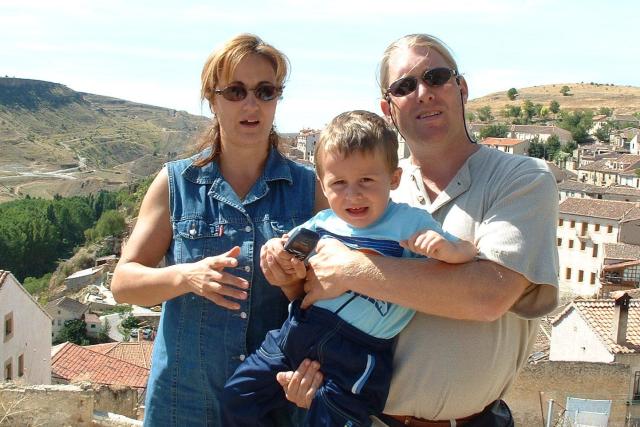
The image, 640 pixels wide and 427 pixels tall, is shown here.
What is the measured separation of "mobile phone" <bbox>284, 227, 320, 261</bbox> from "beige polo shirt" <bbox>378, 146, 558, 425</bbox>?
487 mm

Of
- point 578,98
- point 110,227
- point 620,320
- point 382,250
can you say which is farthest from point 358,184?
point 578,98

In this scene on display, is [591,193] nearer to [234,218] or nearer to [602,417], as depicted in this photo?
[602,417]

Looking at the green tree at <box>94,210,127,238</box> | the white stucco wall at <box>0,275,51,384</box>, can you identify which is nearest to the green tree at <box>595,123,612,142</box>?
the green tree at <box>94,210,127,238</box>

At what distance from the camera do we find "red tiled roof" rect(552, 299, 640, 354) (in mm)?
Result: 13445

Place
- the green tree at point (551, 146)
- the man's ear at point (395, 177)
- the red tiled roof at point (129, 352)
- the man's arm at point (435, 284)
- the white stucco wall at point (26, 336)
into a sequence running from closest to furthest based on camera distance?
1. the man's arm at point (435, 284)
2. the man's ear at point (395, 177)
3. the white stucco wall at point (26, 336)
4. the red tiled roof at point (129, 352)
5. the green tree at point (551, 146)

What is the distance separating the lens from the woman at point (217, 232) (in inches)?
116

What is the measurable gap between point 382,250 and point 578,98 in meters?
135

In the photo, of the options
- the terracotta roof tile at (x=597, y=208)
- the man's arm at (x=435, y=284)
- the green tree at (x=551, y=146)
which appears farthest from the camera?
the green tree at (x=551, y=146)

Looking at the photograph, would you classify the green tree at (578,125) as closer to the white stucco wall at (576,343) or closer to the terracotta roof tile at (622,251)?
the terracotta roof tile at (622,251)

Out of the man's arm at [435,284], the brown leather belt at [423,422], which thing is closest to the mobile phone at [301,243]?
the man's arm at [435,284]

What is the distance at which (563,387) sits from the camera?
1211cm

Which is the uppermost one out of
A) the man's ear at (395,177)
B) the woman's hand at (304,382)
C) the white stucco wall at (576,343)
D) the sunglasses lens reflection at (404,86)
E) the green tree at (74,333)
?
the sunglasses lens reflection at (404,86)

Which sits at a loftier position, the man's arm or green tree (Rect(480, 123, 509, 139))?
green tree (Rect(480, 123, 509, 139))

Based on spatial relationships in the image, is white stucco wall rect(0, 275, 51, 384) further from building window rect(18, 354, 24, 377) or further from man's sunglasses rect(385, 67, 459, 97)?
man's sunglasses rect(385, 67, 459, 97)
